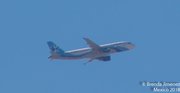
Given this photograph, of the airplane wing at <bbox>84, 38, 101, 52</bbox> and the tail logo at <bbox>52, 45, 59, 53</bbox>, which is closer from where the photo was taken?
the airplane wing at <bbox>84, 38, 101, 52</bbox>

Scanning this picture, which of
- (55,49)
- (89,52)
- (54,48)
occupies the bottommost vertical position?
(89,52)

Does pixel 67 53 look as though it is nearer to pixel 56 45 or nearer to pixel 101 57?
pixel 56 45

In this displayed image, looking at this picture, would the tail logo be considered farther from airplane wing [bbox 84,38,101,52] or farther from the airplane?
Answer: airplane wing [bbox 84,38,101,52]

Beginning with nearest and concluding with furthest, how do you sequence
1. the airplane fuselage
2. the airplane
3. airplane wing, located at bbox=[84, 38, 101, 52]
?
1. airplane wing, located at bbox=[84, 38, 101, 52]
2. the airplane
3. the airplane fuselage

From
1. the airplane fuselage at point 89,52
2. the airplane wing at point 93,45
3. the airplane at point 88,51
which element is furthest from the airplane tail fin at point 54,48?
the airplane wing at point 93,45

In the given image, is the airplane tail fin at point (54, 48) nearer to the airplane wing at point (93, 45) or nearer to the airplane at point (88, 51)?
the airplane at point (88, 51)

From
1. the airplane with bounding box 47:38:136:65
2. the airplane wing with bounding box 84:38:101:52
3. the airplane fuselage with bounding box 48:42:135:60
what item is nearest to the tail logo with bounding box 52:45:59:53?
the airplane with bounding box 47:38:136:65

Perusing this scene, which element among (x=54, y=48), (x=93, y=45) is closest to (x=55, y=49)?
(x=54, y=48)

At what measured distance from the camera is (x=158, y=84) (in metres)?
63.9

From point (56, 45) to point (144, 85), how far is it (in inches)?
1077

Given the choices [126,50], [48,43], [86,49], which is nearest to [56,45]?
[48,43]

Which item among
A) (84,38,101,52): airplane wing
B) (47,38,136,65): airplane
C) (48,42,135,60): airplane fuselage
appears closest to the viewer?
(84,38,101,52): airplane wing

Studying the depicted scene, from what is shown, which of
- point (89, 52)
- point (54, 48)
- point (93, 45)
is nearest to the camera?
point (93, 45)

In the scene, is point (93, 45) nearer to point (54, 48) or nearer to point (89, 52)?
point (89, 52)
